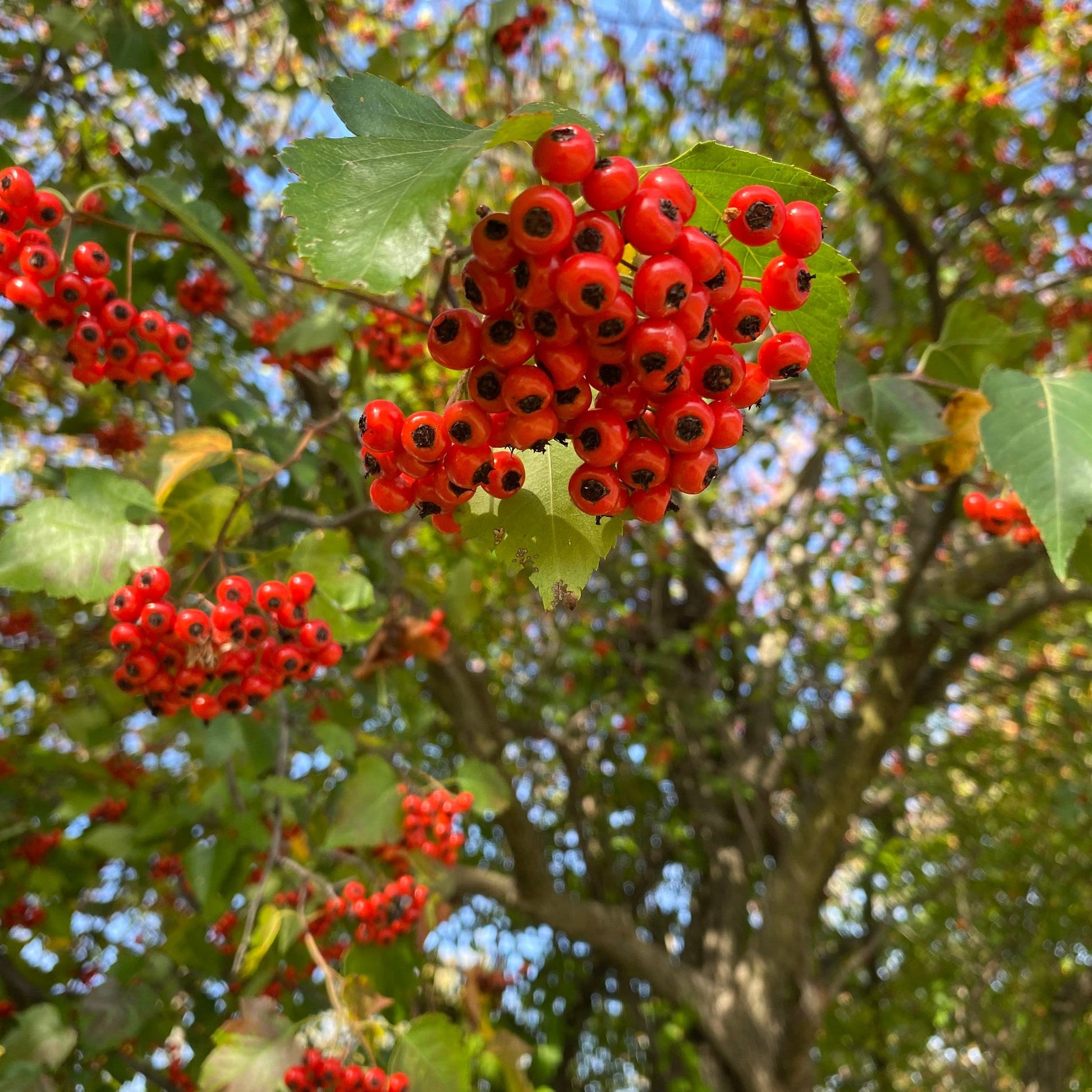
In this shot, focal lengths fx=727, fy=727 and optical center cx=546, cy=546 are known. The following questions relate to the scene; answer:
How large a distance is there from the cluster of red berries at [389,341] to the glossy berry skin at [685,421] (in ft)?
8.91

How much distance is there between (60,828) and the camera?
14.7 ft

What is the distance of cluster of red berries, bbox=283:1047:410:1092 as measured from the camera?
233 centimetres

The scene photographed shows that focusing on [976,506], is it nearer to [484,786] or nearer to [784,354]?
[784,354]

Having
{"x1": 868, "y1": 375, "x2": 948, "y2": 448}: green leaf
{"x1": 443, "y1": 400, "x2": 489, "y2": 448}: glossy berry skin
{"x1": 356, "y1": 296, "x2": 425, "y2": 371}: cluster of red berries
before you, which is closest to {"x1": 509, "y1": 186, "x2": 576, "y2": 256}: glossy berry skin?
{"x1": 443, "y1": 400, "x2": 489, "y2": 448}: glossy berry skin

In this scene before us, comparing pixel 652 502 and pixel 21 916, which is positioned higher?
pixel 652 502

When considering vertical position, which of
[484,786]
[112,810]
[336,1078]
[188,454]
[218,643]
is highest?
[188,454]

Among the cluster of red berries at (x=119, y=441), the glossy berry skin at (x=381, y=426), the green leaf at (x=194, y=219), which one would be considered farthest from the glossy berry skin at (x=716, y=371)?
the cluster of red berries at (x=119, y=441)

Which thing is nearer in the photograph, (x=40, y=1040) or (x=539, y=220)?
(x=539, y=220)

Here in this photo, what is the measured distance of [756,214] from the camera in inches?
40.1

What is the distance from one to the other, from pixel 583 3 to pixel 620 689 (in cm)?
579

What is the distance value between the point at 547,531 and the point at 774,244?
0.59 metres

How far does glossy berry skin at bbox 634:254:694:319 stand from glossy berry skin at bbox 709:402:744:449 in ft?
0.62

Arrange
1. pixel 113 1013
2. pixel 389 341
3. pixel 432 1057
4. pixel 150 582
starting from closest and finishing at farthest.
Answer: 1. pixel 150 582
2. pixel 432 1057
3. pixel 113 1013
4. pixel 389 341

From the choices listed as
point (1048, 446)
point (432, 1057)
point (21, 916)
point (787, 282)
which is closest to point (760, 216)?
point (787, 282)
